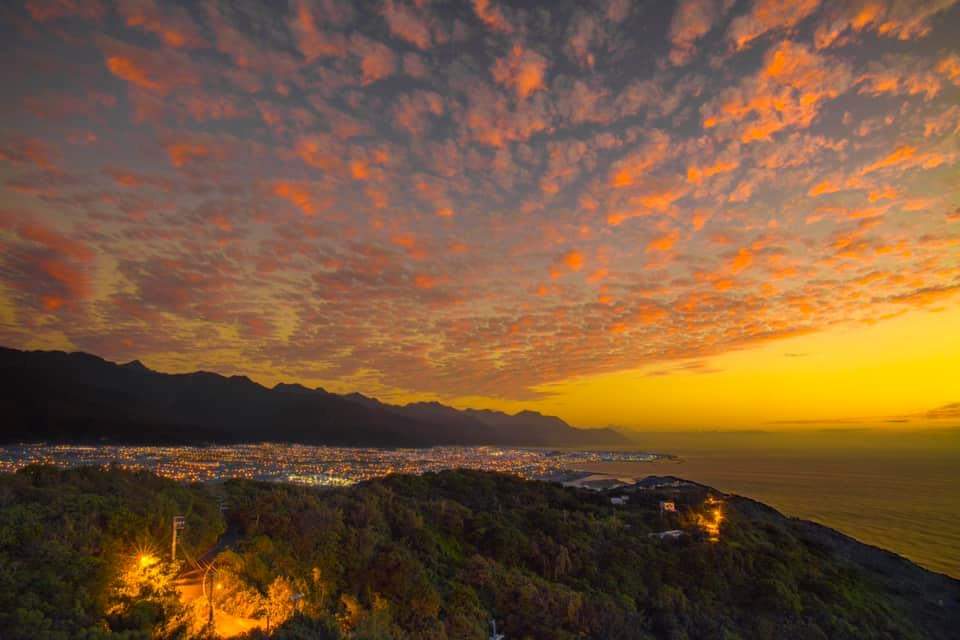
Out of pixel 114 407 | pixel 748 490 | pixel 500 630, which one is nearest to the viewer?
pixel 500 630

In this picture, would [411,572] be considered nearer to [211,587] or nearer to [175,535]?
[211,587]

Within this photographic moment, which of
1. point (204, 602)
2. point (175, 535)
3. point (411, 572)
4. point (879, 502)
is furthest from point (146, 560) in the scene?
point (879, 502)

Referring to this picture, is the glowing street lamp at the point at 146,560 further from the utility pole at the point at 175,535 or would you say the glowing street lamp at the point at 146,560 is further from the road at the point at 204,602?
the road at the point at 204,602

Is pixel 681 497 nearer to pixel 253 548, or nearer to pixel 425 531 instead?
pixel 425 531

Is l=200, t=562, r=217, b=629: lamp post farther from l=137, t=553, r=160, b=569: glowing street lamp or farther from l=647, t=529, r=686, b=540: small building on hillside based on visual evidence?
l=647, t=529, r=686, b=540: small building on hillside

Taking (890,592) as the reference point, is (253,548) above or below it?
above

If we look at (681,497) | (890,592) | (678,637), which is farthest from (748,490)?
(678,637)

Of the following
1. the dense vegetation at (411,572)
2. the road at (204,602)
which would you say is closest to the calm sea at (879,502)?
the dense vegetation at (411,572)

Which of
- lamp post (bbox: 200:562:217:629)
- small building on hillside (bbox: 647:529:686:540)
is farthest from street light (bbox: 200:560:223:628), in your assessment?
small building on hillside (bbox: 647:529:686:540)

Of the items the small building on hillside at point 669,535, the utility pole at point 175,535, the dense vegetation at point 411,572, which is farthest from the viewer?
the small building on hillside at point 669,535
